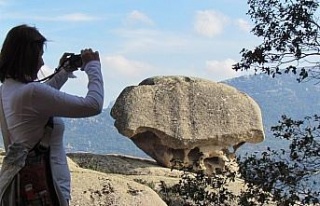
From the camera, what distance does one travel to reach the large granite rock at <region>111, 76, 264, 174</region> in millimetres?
14758

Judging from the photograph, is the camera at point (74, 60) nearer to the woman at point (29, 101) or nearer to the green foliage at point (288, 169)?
the woman at point (29, 101)

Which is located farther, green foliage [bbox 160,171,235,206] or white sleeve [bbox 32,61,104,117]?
green foliage [bbox 160,171,235,206]

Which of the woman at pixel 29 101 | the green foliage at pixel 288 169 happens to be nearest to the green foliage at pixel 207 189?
the green foliage at pixel 288 169

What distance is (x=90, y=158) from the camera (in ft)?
46.8

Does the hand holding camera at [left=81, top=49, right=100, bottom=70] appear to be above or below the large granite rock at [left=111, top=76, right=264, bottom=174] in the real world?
above

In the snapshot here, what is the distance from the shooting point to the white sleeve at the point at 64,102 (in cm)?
291

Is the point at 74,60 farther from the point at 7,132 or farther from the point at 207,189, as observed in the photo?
the point at 207,189

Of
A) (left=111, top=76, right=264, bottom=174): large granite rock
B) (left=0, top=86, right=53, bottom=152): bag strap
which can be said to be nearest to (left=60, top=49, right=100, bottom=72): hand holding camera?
(left=0, top=86, right=53, bottom=152): bag strap

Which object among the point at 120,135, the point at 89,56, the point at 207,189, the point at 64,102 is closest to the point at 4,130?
the point at 64,102

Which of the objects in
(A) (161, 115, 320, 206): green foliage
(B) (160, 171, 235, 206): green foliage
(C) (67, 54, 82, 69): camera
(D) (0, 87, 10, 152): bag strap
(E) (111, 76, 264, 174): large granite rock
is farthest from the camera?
(E) (111, 76, 264, 174): large granite rock

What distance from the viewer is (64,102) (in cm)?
291

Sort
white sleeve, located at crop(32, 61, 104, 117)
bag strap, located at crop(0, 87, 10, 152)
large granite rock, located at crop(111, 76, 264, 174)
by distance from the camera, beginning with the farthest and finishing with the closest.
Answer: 1. large granite rock, located at crop(111, 76, 264, 174)
2. bag strap, located at crop(0, 87, 10, 152)
3. white sleeve, located at crop(32, 61, 104, 117)

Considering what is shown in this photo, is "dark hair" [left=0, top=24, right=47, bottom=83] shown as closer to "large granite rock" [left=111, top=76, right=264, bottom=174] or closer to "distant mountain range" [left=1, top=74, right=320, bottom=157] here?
"distant mountain range" [left=1, top=74, right=320, bottom=157]

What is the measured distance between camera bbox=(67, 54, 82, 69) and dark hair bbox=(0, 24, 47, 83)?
31cm
